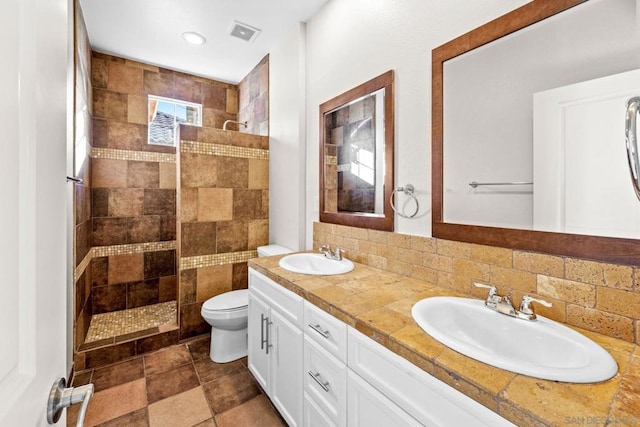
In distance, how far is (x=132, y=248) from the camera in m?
3.00

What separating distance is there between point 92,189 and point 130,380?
1832mm

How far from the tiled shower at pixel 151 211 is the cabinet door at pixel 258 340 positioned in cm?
86

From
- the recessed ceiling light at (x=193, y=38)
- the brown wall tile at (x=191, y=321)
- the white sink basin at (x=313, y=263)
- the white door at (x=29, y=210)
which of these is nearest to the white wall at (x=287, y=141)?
the white sink basin at (x=313, y=263)

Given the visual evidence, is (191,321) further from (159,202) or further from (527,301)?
(527,301)

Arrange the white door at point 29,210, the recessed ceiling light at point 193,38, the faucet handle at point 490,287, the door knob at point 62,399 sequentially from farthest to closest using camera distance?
the recessed ceiling light at point 193,38, the faucet handle at point 490,287, the door knob at point 62,399, the white door at point 29,210

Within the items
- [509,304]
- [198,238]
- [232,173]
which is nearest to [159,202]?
[198,238]

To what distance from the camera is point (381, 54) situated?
1.70 m

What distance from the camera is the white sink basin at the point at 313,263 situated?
182cm

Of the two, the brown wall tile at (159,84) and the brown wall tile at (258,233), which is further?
the brown wall tile at (159,84)

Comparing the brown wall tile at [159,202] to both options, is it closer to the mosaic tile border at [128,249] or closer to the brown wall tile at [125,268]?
the mosaic tile border at [128,249]

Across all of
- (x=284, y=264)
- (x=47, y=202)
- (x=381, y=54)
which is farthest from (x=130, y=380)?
(x=381, y=54)

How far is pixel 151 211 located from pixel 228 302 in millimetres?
1531

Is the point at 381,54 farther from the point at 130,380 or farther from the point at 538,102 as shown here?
the point at 130,380

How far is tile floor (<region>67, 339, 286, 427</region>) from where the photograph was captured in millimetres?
1638
